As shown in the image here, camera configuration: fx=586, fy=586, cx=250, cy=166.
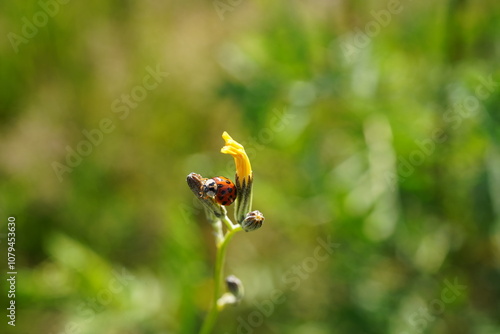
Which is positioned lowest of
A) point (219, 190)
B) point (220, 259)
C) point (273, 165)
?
point (220, 259)

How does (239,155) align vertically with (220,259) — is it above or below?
above

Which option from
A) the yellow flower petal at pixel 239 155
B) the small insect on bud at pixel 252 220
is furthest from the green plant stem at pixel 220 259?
the yellow flower petal at pixel 239 155

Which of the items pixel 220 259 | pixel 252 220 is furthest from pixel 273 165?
pixel 252 220

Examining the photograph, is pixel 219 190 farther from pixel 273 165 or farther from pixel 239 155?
pixel 273 165

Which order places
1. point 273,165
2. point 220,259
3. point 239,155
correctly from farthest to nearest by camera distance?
1. point 273,165
2. point 220,259
3. point 239,155

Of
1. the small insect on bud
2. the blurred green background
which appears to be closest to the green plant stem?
the small insect on bud

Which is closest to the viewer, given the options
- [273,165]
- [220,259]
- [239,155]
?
[239,155]
